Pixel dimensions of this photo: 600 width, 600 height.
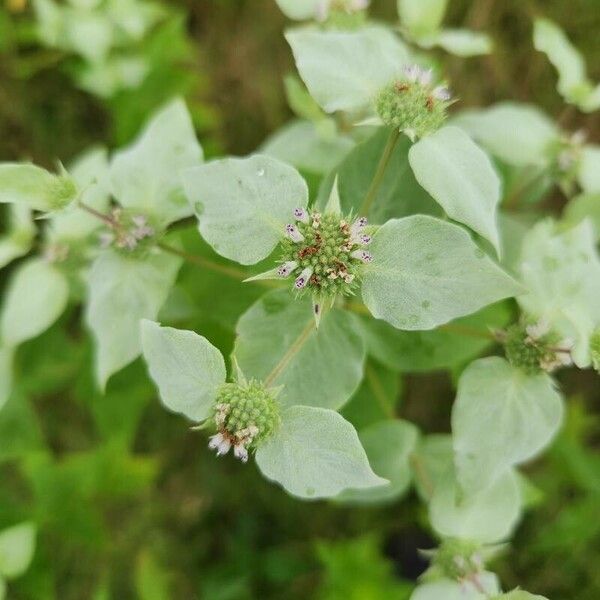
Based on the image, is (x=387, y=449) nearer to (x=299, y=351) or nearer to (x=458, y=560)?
(x=458, y=560)

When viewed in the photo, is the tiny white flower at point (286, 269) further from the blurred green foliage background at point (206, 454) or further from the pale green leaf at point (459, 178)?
the blurred green foliage background at point (206, 454)

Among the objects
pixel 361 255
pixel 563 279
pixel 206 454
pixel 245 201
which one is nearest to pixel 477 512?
pixel 563 279

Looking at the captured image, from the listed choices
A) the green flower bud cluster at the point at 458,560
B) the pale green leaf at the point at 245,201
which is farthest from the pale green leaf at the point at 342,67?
the green flower bud cluster at the point at 458,560

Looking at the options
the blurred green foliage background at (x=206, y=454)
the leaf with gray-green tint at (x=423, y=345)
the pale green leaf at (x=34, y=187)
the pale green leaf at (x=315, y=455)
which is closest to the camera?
the pale green leaf at (x=315, y=455)

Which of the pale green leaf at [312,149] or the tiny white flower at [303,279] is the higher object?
the tiny white flower at [303,279]

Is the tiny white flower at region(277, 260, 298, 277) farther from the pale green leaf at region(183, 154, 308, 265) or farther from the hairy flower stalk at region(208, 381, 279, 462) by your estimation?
the hairy flower stalk at region(208, 381, 279, 462)

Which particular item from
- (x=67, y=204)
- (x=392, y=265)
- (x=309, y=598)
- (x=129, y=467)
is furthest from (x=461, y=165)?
(x=309, y=598)

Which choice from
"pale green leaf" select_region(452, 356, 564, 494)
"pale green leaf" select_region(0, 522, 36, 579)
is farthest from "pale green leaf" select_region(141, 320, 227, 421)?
"pale green leaf" select_region(0, 522, 36, 579)

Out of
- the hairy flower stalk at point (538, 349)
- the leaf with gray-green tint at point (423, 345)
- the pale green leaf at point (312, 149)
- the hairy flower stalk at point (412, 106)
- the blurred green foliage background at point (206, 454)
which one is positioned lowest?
the blurred green foliage background at point (206, 454)
